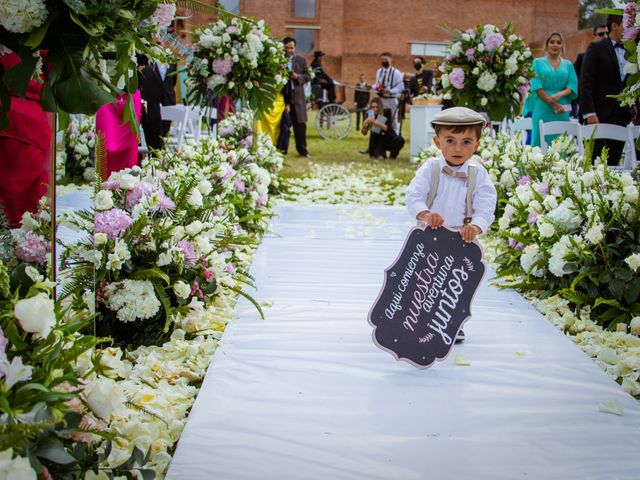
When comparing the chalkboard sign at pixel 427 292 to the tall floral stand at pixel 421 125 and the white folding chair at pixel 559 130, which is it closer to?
the white folding chair at pixel 559 130

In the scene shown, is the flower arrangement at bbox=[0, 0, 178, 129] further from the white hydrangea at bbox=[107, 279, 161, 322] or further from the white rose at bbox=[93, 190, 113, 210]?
the white hydrangea at bbox=[107, 279, 161, 322]

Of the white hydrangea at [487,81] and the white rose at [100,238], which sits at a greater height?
the white hydrangea at [487,81]

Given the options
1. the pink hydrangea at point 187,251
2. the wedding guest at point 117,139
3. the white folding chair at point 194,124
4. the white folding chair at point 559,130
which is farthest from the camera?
the white folding chair at point 194,124

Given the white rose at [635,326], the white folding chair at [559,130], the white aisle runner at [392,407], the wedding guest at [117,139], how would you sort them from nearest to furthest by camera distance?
the white aisle runner at [392,407]
the white rose at [635,326]
the wedding guest at [117,139]
the white folding chair at [559,130]

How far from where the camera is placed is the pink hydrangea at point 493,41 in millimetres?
8422

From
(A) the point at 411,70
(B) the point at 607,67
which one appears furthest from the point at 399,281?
(A) the point at 411,70

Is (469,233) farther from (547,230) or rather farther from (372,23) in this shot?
(372,23)

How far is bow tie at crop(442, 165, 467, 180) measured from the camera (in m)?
3.63

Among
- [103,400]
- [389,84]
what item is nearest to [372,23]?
[389,84]

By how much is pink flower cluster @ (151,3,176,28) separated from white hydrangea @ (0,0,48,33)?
390 millimetres

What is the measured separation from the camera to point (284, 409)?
2980 millimetres

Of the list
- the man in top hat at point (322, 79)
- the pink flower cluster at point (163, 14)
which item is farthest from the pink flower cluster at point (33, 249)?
the man in top hat at point (322, 79)

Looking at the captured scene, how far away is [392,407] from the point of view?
119 inches

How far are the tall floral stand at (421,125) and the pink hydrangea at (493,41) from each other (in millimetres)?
5179
